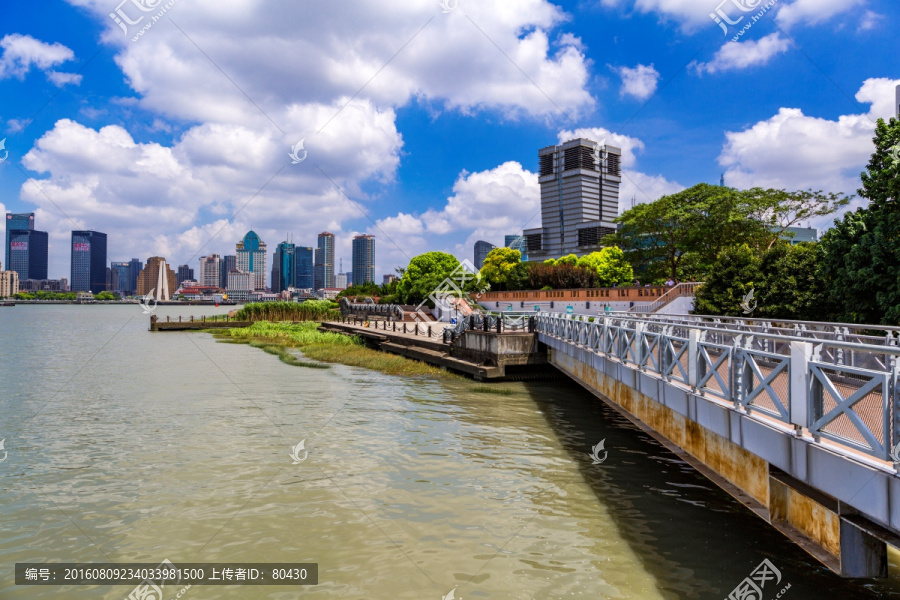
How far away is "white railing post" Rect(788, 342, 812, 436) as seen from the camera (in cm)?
571

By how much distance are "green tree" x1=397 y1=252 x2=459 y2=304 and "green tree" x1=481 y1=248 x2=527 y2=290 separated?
9.82 metres

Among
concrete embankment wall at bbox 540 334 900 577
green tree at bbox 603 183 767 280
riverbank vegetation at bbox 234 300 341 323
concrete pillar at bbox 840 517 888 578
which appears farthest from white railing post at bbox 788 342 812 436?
riverbank vegetation at bbox 234 300 341 323

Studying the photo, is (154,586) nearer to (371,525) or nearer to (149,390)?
(371,525)

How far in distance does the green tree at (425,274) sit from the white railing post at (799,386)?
68.2m

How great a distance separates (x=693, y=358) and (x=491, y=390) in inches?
612

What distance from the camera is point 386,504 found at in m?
9.91

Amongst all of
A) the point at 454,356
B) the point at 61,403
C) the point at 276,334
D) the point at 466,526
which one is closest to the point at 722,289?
the point at 454,356

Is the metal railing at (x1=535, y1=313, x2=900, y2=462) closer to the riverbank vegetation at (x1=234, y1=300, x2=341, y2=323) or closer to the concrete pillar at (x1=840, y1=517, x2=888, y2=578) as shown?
the concrete pillar at (x1=840, y1=517, x2=888, y2=578)

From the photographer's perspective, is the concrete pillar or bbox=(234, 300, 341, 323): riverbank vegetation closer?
the concrete pillar

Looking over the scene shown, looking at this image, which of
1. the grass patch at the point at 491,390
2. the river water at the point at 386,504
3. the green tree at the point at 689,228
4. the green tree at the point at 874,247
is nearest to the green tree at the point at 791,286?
the green tree at the point at 874,247

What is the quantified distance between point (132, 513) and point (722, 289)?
3265 centimetres

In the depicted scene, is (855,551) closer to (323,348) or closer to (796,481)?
(796,481)

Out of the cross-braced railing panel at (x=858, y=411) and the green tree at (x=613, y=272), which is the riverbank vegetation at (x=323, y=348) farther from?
the green tree at (x=613, y=272)

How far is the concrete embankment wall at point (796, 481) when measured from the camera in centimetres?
500
